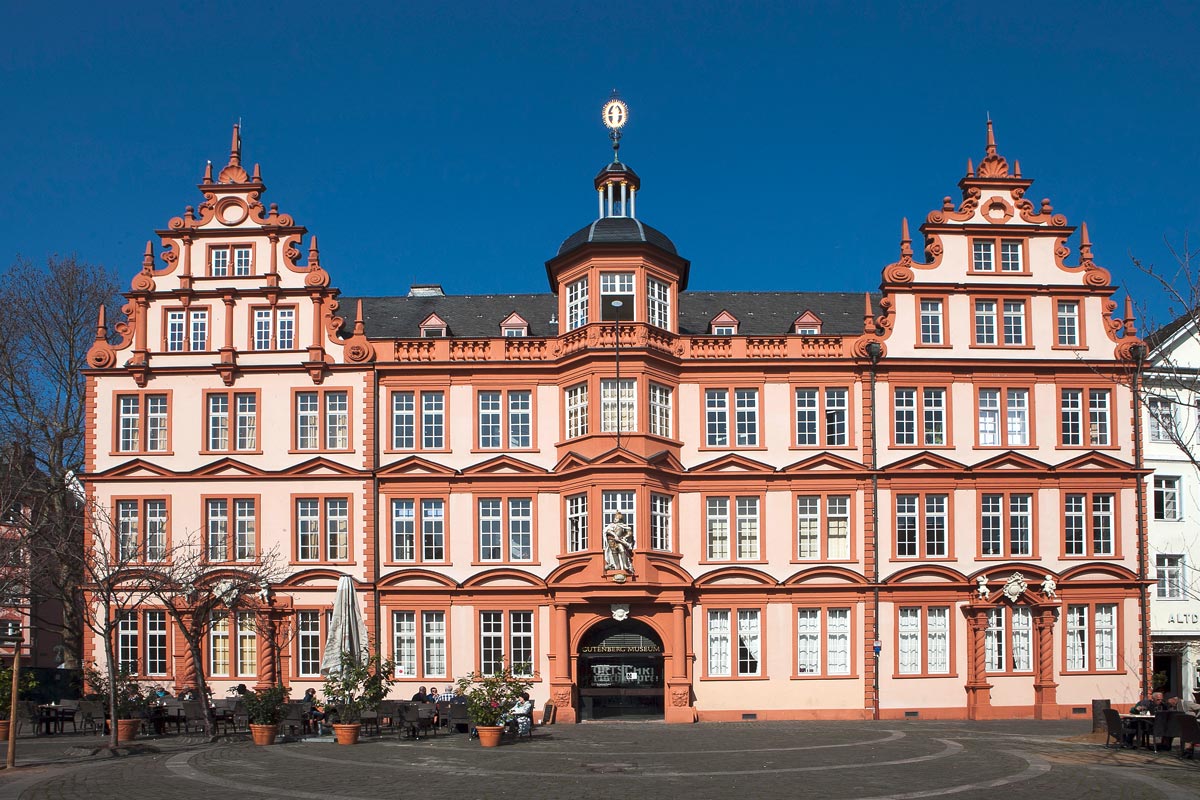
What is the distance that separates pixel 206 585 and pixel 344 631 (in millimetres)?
5520

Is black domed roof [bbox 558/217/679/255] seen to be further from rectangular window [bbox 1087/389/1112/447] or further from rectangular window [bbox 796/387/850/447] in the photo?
rectangular window [bbox 1087/389/1112/447]

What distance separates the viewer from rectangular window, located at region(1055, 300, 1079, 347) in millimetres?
49406

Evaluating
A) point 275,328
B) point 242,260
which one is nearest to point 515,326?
point 275,328

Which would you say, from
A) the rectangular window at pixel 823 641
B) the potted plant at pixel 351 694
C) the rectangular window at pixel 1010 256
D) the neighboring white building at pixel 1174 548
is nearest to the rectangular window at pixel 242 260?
the potted plant at pixel 351 694

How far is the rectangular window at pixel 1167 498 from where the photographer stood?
5303 centimetres

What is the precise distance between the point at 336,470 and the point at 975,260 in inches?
918

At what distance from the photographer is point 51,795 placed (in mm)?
25391

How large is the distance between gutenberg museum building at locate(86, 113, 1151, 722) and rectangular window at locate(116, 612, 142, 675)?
0.15 metres

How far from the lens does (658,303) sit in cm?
4916

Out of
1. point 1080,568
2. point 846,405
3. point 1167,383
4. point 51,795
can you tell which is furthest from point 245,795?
point 1167,383

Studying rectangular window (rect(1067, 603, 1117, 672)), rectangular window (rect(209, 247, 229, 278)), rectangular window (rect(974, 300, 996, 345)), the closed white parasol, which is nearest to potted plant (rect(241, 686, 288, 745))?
the closed white parasol

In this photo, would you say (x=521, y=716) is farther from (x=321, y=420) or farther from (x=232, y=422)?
(x=232, y=422)

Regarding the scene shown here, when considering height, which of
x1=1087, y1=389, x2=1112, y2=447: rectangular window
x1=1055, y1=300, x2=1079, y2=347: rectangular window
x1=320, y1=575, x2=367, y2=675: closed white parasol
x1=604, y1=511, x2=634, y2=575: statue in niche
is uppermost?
x1=1055, y1=300, x2=1079, y2=347: rectangular window

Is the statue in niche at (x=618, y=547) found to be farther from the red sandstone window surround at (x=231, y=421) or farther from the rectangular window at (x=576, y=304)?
the red sandstone window surround at (x=231, y=421)
